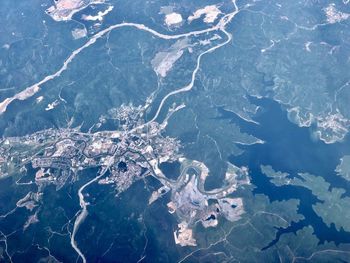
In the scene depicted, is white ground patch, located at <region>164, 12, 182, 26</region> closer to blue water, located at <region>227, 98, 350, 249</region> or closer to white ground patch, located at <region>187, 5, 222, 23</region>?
white ground patch, located at <region>187, 5, 222, 23</region>

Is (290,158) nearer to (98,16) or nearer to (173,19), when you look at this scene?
(173,19)

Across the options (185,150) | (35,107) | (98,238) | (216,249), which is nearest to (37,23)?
(35,107)

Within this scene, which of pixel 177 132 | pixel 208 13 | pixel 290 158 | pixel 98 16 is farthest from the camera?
pixel 98 16

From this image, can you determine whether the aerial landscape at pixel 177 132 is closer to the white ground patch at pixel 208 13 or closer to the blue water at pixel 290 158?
the blue water at pixel 290 158

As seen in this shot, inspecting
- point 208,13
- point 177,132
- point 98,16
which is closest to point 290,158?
point 177,132

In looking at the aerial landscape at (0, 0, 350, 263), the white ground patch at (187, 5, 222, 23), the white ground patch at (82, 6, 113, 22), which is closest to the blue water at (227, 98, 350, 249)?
the aerial landscape at (0, 0, 350, 263)
